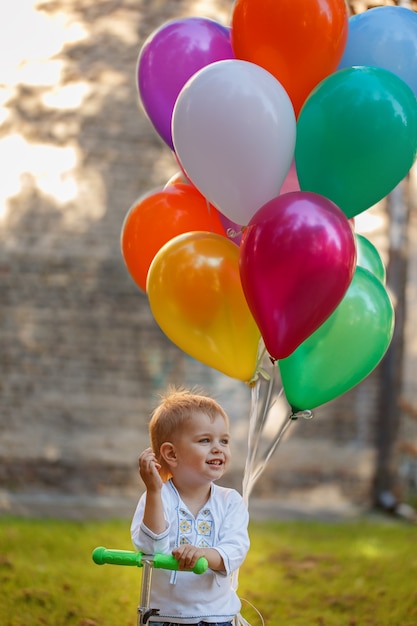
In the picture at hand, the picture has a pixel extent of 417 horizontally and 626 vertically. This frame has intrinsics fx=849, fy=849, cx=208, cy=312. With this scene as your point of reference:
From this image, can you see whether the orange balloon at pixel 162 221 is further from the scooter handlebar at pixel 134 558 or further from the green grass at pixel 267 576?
the green grass at pixel 267 576

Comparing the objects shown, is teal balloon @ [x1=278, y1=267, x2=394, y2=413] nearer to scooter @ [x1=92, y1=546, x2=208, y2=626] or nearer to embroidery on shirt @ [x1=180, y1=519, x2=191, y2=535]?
embroidery on shirt @ [x1=180, y1=519, x2=191, y2=535]

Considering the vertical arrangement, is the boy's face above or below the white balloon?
below

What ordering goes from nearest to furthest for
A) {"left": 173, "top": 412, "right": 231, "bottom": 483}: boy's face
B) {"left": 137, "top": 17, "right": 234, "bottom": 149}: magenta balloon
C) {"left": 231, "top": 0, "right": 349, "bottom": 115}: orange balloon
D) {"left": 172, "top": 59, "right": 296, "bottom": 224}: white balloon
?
{"left": 173, "top": 412, "right": 231, "bottom": 483}: boy's face, {"left": 172, "top": 59, "right": 296, "bottom": 224}: white balloon, {"left": 231, "top": 0, "right": 349, "bottom": 115}: orange balloon, {"left": 137, "top": 17, "right": 234, "bottom": 149}: magenta balloon

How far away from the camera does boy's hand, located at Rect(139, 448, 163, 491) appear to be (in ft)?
7.04

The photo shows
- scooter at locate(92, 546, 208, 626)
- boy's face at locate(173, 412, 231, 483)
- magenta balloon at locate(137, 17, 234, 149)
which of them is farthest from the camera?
magenta balloon at locate(137, 17, 234, 149)

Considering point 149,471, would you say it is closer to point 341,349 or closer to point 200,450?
point 200,450

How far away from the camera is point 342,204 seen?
8.25 ft

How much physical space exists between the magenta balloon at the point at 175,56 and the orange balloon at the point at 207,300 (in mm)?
530

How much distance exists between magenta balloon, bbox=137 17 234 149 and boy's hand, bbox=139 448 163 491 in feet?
4.11

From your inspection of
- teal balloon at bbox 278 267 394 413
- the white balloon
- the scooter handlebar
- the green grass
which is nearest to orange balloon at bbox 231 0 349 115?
the white balloon

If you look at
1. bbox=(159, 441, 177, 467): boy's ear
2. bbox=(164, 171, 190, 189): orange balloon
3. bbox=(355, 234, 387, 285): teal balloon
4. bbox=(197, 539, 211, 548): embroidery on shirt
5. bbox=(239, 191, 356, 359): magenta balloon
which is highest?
bbox=(239, 191, 356, 359): magenta balloon

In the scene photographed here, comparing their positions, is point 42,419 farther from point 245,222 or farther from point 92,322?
point 245,222

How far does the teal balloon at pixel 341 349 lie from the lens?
8.38 feet

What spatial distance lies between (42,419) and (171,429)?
12.9 feet
